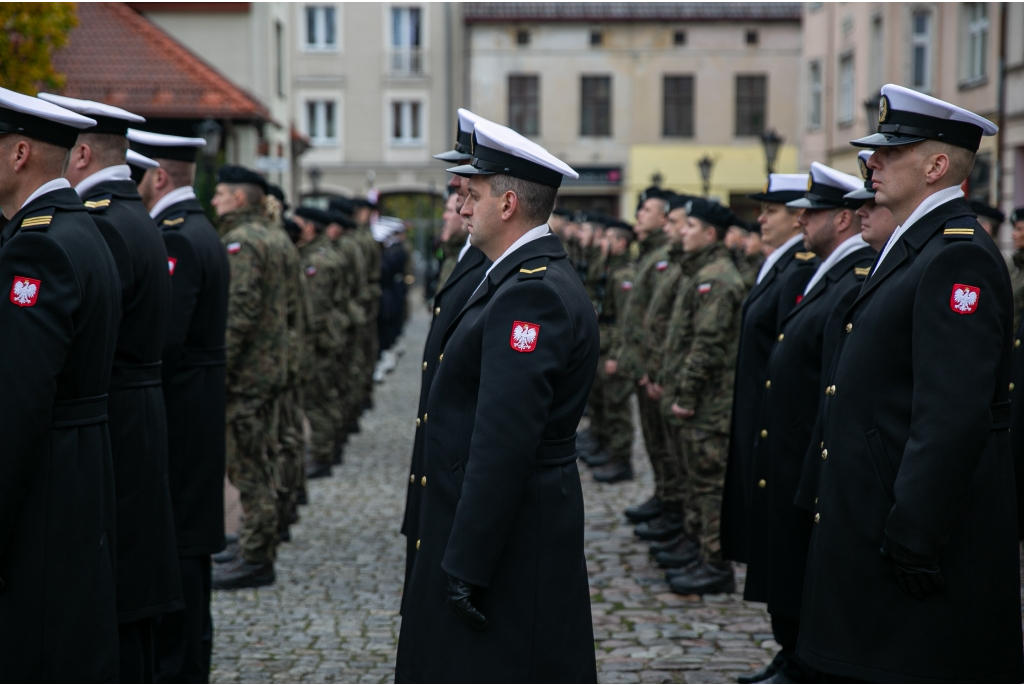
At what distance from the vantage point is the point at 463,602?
3.25m

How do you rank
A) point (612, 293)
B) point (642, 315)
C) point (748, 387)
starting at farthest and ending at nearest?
point (612, 293) → point (642, 315) → point (748, 387)

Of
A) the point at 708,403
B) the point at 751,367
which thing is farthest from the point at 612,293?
the point at 751,367

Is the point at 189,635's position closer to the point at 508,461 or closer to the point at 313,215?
the point at 508,461

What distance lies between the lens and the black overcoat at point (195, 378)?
5.38 metres

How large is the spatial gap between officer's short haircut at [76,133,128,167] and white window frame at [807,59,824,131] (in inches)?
1258

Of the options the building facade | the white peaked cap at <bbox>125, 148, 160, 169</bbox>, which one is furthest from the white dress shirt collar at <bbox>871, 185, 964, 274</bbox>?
the building facade

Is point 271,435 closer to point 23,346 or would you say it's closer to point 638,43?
point 23,346

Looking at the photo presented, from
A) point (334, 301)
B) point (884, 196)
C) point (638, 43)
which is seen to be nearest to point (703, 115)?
point (638, 43)

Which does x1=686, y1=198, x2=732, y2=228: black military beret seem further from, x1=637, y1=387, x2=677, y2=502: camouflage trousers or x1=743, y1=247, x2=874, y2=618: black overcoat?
x1=743, y1=247, x2=874, y2=618: black overcoat

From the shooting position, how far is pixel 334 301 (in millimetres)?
11516

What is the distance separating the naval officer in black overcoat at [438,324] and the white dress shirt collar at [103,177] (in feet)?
4.68

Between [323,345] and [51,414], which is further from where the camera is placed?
[323,345]

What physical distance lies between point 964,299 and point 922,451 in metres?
0.49

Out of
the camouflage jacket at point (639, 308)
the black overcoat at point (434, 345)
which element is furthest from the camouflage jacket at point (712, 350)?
the black overcoat at point (434, 345)
